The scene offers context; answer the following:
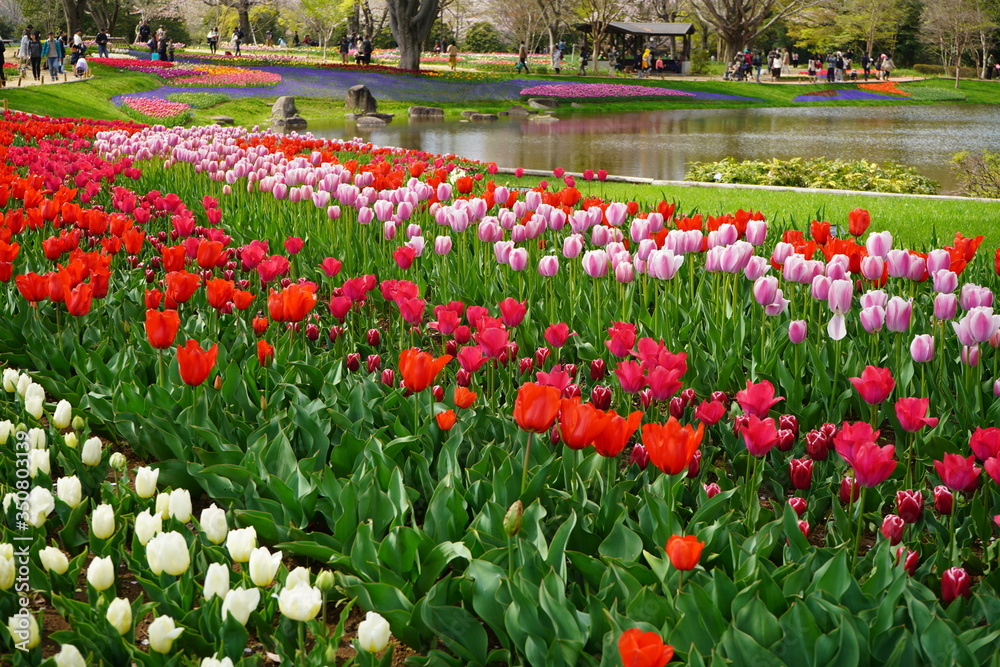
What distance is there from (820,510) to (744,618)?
91cm

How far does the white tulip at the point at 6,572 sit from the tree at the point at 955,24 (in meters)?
53.6

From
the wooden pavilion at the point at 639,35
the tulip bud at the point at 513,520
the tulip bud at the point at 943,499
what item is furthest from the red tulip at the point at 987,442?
the wooden pavilion at the point at 639,35

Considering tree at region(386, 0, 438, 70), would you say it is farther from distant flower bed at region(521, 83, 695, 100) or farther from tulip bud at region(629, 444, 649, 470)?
tulip bud at region(629, 444, 649, 470)

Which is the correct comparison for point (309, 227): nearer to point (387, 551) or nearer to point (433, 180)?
point (433, 180)

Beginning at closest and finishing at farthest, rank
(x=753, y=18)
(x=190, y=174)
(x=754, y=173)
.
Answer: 1. (x=190, y=174)
2. (x=754, y=173)
3. (x=753, y=18)

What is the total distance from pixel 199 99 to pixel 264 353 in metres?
27.2

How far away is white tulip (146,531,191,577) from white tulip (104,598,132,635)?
96 mm

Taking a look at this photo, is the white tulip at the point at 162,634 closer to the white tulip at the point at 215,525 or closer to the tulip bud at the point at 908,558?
the white tulip at the point at 215,525

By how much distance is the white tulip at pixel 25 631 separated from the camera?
189 cm

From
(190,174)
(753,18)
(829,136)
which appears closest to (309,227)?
(190,174)

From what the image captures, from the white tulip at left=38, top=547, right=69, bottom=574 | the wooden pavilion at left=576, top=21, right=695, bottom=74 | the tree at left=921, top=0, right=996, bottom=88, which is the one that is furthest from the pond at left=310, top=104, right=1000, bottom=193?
the tree at left=921, top=0, right=996, bottom=88

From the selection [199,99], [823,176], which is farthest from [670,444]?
[199,99]

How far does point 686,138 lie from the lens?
72.2ft

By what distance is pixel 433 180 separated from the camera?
616cm
